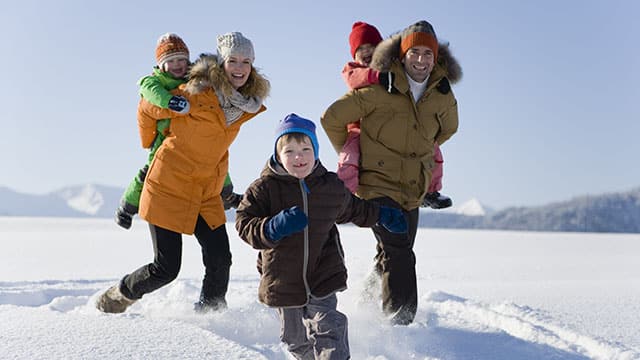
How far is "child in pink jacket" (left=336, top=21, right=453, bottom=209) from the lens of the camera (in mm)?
3785

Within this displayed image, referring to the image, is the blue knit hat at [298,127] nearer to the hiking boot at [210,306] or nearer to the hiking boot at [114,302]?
the hiking boot at [210,306]

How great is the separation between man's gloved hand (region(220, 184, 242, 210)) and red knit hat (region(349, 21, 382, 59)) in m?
1.28

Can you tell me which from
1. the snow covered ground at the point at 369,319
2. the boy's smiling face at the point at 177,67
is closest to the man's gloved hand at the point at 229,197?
the snow covered ground at the point at 369,319

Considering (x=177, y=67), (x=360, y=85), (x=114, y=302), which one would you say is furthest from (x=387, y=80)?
(x=114, y=302)

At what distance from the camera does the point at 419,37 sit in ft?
12.4

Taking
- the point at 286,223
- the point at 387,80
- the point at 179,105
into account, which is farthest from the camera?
the point at 387,80

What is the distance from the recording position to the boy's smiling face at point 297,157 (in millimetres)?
2814

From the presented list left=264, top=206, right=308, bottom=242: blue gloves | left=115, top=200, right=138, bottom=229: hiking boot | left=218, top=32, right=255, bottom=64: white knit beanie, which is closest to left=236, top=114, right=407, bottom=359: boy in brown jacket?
left=264, top=206, right=308, bottom=242: blue gloves

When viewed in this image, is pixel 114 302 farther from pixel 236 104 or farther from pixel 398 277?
pixel 398 277

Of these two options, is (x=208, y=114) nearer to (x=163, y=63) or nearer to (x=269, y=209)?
(x=163, y=63)

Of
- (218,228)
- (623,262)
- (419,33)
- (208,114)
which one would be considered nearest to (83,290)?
(218,228)

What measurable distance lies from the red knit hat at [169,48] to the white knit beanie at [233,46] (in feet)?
0.97

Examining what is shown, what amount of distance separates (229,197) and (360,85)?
116 centimetres

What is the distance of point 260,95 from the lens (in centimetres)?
378
